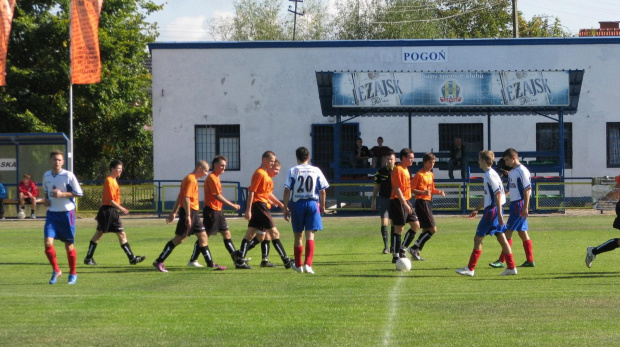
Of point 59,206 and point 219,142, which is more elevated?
point 219,142

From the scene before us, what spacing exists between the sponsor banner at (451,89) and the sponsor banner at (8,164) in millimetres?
12132

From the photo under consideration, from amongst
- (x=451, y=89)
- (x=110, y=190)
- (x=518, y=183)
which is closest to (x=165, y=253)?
(x=110, y=190)

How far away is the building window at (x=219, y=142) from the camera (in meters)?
39.1

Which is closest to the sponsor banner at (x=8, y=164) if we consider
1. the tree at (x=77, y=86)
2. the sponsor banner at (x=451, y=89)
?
the tree at (x=77, y=86)

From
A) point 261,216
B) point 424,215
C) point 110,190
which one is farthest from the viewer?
point 110,190

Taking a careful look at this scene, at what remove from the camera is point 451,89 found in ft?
108

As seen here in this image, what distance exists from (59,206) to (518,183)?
6894 mm

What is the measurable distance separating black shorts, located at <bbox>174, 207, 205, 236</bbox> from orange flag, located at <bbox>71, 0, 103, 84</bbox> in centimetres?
1908

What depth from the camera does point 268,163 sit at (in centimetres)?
1515

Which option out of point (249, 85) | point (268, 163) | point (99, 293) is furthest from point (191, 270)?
point (249, 85)

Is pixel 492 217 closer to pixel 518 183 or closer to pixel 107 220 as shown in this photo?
pixel 518 183

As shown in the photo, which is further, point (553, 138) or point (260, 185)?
point (553, 138)

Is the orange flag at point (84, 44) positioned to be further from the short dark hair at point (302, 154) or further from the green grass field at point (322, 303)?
the short dark hair at point (302, 154)

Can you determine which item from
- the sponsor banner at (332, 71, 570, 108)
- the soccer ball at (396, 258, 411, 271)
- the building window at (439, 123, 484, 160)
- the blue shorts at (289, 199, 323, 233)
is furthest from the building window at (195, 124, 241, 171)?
the blue shorts at (289, 199, 323, 233)
